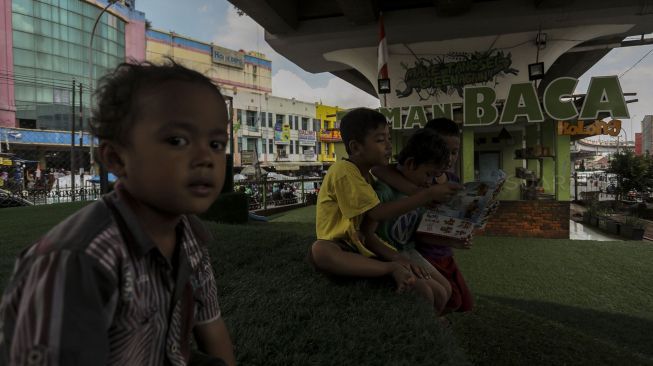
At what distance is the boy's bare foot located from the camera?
2059mm

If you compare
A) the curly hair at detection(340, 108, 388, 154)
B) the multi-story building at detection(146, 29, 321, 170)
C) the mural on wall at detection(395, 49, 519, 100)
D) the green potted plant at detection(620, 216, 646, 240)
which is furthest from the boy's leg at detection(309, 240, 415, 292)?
the multi-story building at detection(146, 29, 321, 170)

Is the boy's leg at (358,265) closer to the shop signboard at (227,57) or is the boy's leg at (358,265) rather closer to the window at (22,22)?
the window at (22,22)

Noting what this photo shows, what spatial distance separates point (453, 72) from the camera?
11484 mm

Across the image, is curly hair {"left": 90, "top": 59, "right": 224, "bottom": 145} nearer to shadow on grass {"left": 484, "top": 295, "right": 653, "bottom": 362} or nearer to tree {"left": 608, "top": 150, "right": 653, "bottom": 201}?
shadow on grass {"left": 484, "top": 295, "right": 653, "bottom": 362}

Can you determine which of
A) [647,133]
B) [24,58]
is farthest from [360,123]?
[647,133]

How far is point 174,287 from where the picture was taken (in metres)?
0.90

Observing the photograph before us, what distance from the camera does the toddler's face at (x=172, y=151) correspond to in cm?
80

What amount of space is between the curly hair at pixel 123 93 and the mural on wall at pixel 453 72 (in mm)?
11684

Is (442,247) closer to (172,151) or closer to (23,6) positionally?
(172,151)

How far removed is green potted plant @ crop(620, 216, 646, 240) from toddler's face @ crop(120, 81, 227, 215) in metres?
11.6

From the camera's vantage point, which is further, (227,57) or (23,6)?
(227,57)

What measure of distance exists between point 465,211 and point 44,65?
1517 inches

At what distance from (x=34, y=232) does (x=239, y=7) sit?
5.16 m

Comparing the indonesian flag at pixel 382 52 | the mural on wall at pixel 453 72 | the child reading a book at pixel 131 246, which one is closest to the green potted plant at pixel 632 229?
the mural on wall at pixel 453 72
